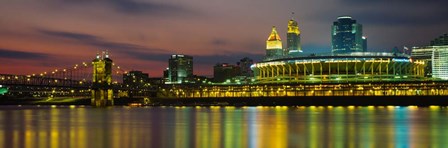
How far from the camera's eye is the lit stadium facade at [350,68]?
165875 millimetres

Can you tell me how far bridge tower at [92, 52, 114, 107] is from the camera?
162500 mm

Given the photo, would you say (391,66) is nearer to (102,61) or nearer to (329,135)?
(102,61)

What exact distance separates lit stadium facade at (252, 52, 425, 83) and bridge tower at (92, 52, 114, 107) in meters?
44.0

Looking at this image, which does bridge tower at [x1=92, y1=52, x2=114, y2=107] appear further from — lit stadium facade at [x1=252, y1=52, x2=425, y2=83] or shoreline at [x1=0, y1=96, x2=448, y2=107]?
lit stadium facade at [x1=252, y1=52, x2=425, y2=83]

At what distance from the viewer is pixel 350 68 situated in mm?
169000

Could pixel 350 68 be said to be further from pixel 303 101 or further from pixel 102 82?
pixel 102 82

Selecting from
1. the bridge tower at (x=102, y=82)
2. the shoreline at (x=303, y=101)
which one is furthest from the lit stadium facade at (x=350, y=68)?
the bridge tower at (x=102, y=82)

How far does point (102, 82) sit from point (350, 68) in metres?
63.4

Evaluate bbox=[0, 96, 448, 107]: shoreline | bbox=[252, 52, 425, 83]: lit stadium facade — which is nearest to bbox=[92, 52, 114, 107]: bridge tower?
bbox=[0, 96, 448, 107]: shoreline

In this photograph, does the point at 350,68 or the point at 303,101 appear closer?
the point at 303,101

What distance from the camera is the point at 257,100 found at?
168500 mm

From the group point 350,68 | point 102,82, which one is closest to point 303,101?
point 350,68

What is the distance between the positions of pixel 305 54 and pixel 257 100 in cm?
2208

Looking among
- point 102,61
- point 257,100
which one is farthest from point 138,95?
point 257,100
